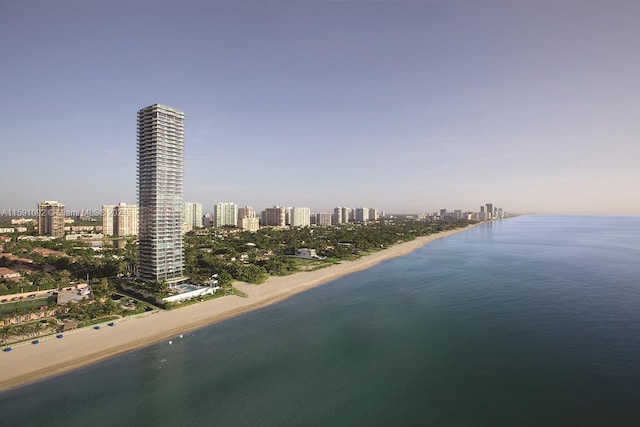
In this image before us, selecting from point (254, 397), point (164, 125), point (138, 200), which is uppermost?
point (164, 125)

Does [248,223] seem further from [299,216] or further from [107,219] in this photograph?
[107,219]

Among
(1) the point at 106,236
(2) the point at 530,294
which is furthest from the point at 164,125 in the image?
(1) the point at 106,236

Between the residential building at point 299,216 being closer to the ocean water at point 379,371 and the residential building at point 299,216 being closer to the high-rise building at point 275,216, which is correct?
the high-rise building at point 275,216

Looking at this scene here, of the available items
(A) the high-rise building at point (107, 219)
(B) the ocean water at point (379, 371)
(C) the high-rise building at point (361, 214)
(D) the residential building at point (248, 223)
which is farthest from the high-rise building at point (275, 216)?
(B) the ocean water at point (379, 371)

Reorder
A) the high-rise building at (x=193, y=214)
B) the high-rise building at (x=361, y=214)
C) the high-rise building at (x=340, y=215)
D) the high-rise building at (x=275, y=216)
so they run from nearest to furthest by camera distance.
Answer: the high-rise building at (x=193, y=214) < the high-rise building at (x=275, y=216) < the high-rise building at (x=340, y=215) < the high-rise building at (x=361, y=214)

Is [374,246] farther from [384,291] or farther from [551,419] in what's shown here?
[551,419]
